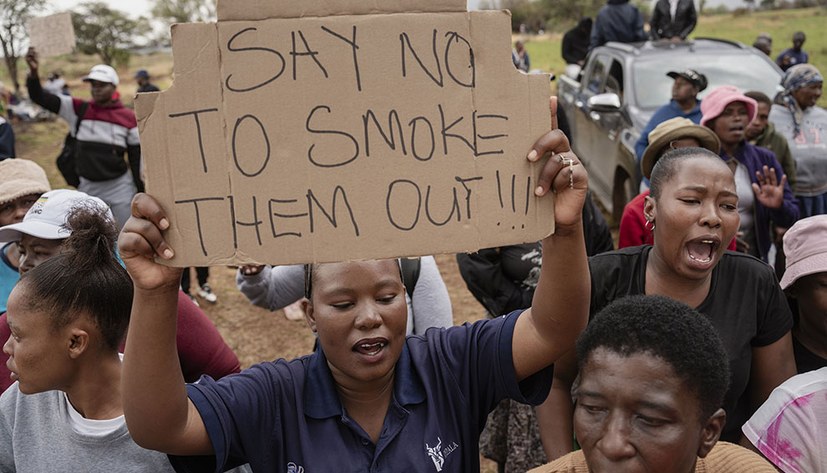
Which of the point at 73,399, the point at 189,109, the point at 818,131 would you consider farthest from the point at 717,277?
the point at 818,131

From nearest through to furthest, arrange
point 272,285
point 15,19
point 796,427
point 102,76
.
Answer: point 796,427
point 272,285
point 102,76
point 15,19

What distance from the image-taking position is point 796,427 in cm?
186

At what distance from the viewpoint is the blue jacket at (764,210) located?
12.3ft

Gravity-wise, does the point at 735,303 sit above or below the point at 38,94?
above

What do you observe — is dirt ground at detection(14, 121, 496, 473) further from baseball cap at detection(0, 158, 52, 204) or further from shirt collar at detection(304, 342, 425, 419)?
shirt collar at detection(304, 342, 425, 419)

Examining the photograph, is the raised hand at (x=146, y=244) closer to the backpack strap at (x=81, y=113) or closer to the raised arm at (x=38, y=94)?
the raised arm at (x=38, y=94)

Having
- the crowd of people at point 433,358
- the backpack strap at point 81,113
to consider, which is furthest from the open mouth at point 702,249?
the backpack strap at point 81,113

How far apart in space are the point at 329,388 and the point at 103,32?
31.7m

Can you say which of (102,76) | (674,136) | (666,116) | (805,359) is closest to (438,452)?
(805,359)

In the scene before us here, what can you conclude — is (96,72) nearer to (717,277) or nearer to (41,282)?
(41,282)

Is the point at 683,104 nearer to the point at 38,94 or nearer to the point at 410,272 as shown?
the point at 410,272

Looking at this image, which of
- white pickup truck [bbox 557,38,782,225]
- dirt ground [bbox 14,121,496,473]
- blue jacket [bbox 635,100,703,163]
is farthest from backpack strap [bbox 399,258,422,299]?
white pickup truck [bbox 557,38,782,225]

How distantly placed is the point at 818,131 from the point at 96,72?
5.58m

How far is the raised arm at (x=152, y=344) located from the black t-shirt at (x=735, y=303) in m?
1.35
